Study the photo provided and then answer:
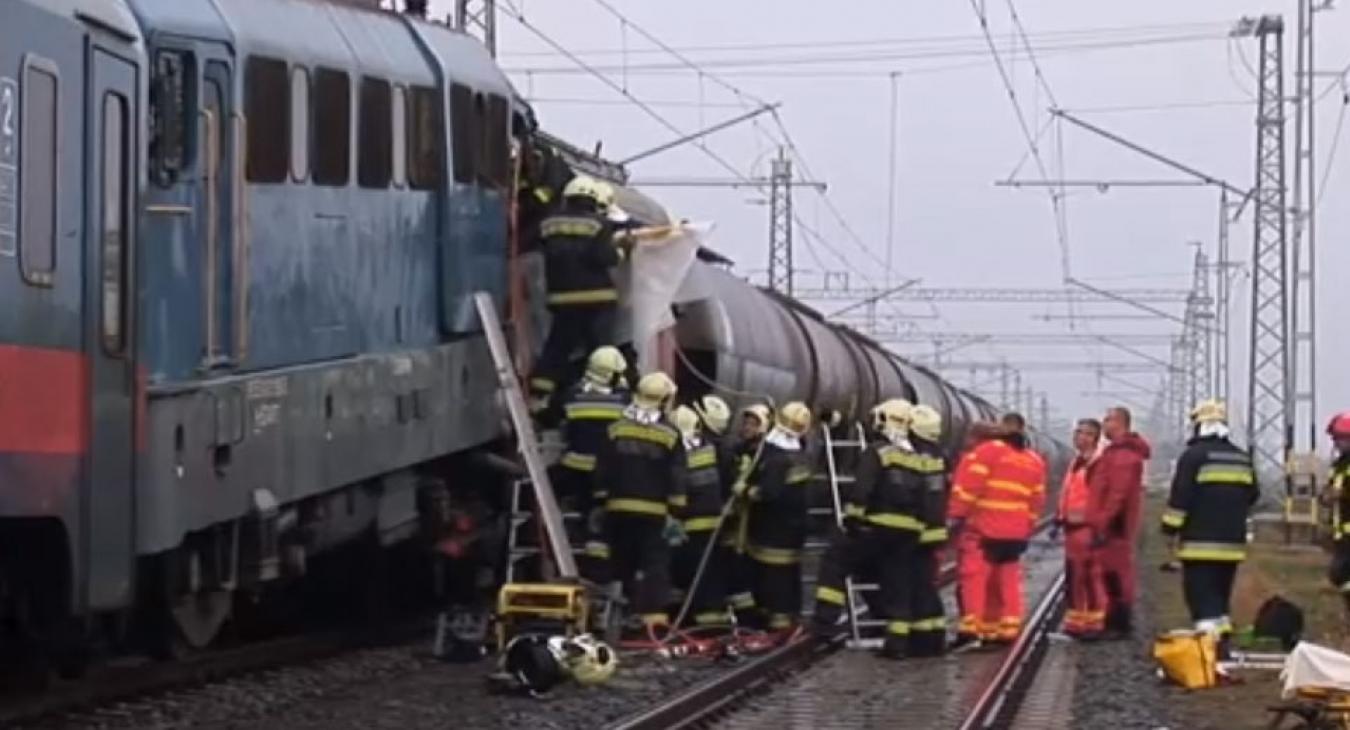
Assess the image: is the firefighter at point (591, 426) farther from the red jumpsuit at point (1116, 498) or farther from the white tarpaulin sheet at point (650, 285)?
the red jumpsuit at point (1116, 498)

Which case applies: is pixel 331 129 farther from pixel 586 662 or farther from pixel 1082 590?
pixel 1082 590

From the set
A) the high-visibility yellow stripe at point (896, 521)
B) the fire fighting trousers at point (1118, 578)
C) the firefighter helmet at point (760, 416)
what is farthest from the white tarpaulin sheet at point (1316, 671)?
the firefighter helmet at point (760, 416)

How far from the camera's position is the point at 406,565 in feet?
64.6

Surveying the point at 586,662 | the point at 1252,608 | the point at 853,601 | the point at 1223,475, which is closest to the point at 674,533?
the point at 853,601

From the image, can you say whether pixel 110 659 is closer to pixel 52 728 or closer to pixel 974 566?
pixel 52 728

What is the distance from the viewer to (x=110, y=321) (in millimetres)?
11766

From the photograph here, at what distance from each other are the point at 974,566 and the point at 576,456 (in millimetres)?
3418

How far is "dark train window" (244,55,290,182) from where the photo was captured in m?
14.0

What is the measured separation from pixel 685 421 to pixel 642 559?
1.23 metres

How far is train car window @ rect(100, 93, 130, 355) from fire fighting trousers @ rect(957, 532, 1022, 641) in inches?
382

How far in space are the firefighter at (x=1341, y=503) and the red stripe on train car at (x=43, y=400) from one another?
8.85 metres

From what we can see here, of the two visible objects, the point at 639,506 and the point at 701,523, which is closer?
the point at 639,506

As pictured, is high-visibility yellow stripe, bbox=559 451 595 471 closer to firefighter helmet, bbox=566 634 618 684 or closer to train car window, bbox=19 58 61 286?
firefighter helmet, bbox=566 634 618 684

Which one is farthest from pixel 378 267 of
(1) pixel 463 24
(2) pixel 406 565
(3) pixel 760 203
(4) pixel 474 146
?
(3) pixel 760 203
